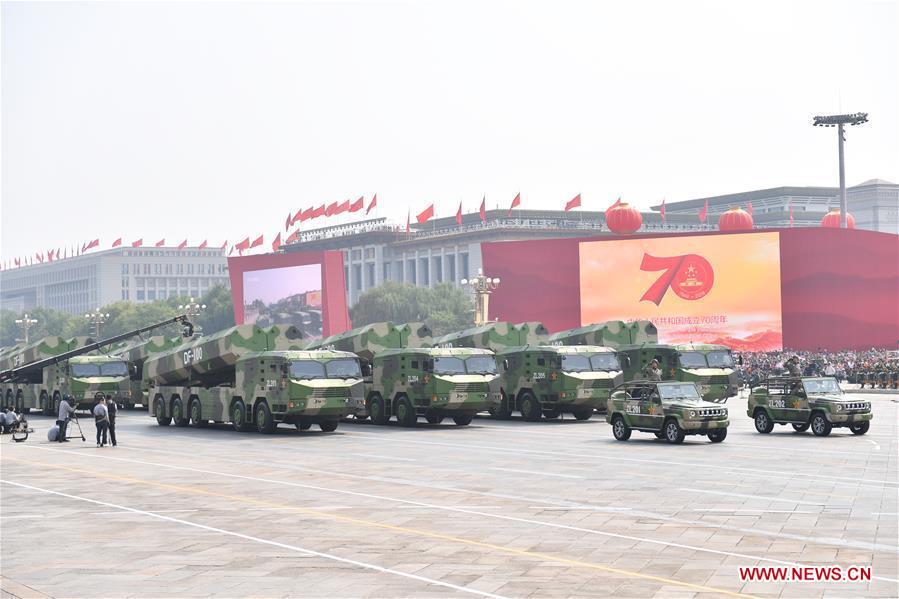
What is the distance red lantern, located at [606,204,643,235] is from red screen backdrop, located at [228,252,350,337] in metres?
33.5

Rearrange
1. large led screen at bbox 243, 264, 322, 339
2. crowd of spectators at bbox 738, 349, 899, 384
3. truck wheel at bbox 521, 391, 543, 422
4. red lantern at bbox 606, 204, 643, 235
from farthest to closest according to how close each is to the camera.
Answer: large led screen at bbox 243, 264, 322, 339
red lantern at bbox 606, 204, 643, 235
crowd of spectators at bbox 738, 349, 899, 384
truck wheel at bbox 521, 391, 543, 422

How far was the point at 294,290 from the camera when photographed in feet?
401

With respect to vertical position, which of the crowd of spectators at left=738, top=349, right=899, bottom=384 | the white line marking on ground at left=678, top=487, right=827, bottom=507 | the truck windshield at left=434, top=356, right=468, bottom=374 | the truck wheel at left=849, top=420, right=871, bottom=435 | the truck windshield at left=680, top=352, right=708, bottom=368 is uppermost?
the truck windshield at left=434, top=356, right=468, bottom=374

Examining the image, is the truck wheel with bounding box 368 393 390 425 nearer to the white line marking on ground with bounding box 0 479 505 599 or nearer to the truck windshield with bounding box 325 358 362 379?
the truck windshield with bounding box 325 358 362 379

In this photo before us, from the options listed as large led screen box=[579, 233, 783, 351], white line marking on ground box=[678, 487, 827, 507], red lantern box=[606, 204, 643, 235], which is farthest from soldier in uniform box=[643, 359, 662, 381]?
red lantern box=[606, 204, 643, 235]

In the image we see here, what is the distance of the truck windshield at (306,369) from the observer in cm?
3653

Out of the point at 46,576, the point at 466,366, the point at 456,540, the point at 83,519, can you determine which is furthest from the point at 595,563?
the point at 466,366

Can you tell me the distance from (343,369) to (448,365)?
12.6 ft

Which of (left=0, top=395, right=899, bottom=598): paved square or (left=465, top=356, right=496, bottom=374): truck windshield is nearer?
(left=0, top=395, right=899, bottom=598): paved square

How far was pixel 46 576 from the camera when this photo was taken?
14.5 metres

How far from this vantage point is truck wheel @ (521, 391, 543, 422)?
1682 inches

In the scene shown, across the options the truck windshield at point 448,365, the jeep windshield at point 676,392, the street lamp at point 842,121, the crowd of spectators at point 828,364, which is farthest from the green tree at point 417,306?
the jeep windshield at point 676,392

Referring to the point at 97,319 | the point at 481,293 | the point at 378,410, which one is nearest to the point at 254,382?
the point at 378,410

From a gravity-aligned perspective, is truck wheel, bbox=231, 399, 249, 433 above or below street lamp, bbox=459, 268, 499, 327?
below
